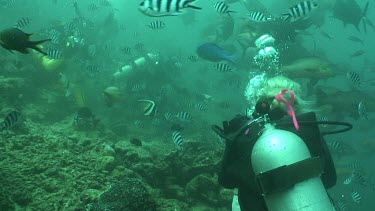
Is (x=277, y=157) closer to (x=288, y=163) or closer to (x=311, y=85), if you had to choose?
(x=288, y=163)

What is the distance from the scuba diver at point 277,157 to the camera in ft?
9.25

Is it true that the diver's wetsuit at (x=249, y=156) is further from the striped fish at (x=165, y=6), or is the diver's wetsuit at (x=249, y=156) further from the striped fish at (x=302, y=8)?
the striped fish at (x=302, y=8)

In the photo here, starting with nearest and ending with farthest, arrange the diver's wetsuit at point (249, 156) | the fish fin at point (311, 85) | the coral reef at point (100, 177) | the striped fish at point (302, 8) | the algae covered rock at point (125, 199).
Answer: the diver's wetsuit at point (249, 156)
the algae covered rock at point (125, 199)
the coral reef at point (100, 177)
the striped fish at point (302, 8)
the fish fin at point (311, 85)

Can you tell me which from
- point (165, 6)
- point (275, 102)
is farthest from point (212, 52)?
point (275, 102)

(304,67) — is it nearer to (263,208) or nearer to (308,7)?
(308,7)

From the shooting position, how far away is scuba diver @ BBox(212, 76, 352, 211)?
2818mm

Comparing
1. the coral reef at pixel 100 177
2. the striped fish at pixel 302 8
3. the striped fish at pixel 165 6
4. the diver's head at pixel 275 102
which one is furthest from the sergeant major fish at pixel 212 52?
the diver's head at pixel 275 102

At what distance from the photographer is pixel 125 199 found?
407 centimetres

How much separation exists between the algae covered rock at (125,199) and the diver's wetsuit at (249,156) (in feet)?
3.95

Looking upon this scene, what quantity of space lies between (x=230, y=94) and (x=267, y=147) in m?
24.4

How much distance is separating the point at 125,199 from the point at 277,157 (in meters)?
2.14

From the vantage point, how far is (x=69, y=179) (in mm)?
A: 5070

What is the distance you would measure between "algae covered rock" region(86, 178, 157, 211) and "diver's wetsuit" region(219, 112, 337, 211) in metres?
1.21

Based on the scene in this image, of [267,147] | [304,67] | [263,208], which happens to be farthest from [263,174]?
[304,67]
